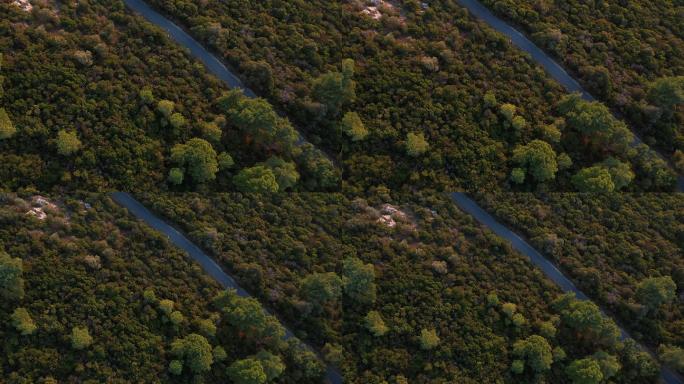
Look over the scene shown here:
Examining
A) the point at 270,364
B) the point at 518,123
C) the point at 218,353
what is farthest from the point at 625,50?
the point at 218,353

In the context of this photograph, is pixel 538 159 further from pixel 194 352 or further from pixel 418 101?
pixel 194 352

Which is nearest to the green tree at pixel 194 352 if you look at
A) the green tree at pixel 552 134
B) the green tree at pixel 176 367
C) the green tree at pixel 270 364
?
the green tree at pixel 176 367

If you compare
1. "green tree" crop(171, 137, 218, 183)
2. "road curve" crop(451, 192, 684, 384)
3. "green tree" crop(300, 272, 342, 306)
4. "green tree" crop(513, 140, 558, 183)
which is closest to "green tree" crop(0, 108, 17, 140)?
"green tree" crop(171, 137, 218, 183)

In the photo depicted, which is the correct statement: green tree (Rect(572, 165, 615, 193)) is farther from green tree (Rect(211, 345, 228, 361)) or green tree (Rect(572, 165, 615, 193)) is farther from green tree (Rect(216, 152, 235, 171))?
green tree (Rect(211, 345, 228, 361))

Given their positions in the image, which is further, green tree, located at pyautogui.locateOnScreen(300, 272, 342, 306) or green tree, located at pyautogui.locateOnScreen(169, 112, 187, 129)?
green tree, located at pyautogui.locateOnScreen(169, 112, 187, 129)

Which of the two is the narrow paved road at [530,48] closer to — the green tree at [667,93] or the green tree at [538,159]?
the green tree at [667,93]

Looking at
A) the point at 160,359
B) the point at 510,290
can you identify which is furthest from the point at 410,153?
the point at 160,359
